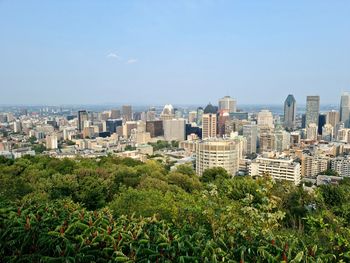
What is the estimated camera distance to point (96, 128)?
53688 mm

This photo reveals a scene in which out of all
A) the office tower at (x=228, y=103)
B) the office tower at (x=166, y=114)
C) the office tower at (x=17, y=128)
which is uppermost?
the office tower at (x=228, y=103)

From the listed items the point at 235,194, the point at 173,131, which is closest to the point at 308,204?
the point at 235,194

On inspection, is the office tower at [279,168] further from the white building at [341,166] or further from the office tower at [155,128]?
the office tower at [155,128]

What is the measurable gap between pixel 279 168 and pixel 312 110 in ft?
147

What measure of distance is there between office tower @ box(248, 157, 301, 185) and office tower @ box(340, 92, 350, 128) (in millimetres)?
46363

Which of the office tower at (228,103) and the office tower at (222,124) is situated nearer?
the office tower at (222,124)

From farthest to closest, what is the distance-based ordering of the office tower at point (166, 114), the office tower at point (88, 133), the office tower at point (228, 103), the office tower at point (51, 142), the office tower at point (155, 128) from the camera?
1. the office tower at point (228, 103)
2. the office tower at point (166, 114)
3. the office tower at point (155, 128)
4. the office tower at point (88, 133)
5. the office tower at point (51, 142)

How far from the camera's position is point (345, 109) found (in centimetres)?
6919

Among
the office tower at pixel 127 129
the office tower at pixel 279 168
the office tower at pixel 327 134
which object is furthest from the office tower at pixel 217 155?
the office tower at pixel 127 129

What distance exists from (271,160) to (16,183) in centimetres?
2094

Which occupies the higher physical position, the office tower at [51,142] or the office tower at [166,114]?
the office tower at [166,114]

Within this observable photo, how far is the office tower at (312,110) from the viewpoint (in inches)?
2443

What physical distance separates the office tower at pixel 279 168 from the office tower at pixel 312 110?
4077cm

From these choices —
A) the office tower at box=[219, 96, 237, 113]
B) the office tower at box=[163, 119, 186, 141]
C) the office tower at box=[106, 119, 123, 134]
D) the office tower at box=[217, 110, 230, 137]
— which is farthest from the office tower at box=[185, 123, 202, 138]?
the office tower at box=[219, 96, 237, 113]
